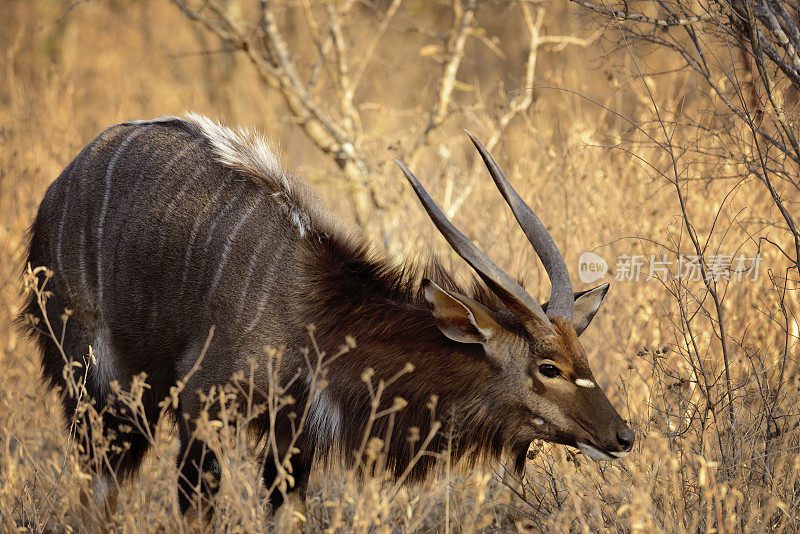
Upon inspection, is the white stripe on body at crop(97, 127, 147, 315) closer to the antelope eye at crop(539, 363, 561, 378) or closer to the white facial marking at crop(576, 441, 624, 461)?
the antelope eye at crop(539, 363, 561, 378)

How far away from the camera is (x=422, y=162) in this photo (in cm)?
600

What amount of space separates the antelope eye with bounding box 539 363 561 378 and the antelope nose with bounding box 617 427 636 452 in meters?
0.26

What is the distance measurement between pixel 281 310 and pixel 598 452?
3.75 ft

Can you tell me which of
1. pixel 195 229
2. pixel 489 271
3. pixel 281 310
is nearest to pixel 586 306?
pixel 489 271

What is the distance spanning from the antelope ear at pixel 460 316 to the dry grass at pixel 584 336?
1.48ft

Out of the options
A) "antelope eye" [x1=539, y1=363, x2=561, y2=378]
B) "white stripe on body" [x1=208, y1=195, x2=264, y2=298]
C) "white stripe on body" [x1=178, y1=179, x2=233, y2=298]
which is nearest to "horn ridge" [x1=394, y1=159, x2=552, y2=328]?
"antelope eye" [x1=539, y1=363, x2=561, y2=378]

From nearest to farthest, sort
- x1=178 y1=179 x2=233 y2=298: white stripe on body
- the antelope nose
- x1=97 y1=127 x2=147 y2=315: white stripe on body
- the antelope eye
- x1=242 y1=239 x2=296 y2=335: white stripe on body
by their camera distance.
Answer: the antelope nose < the antelope eye < x1=242 y1=239 x2=296 y2=335: white stripe on body < x1=178 y1=179 x2=233 y2=298: white stripe on body < x1=97 y1=127 x2=147 y2=315: white stripe on body

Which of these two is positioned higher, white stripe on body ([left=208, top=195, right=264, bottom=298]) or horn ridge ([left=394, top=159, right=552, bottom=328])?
horn ridge ([left=394, top=159, right=552, bottom=328])

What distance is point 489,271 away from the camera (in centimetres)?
279

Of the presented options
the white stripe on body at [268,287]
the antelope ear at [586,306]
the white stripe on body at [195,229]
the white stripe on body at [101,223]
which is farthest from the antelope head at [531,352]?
the white stripe on body at [101,223]

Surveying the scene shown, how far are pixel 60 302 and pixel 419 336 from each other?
149 centimetres

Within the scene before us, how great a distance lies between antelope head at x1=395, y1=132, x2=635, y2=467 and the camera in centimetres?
281

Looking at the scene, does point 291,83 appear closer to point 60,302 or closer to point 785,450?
point 60,302

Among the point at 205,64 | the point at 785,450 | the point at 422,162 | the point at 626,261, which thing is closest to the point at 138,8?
the point at 205,64
